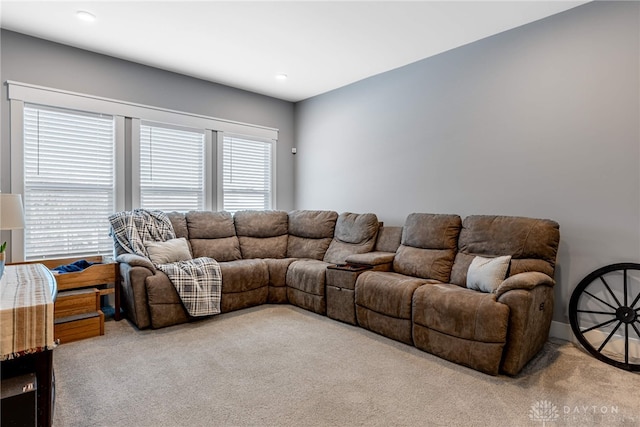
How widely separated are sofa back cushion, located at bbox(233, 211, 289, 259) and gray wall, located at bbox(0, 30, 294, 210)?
868 millimetres

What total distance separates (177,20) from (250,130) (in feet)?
6.99

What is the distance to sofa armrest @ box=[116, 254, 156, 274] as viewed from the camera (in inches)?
129

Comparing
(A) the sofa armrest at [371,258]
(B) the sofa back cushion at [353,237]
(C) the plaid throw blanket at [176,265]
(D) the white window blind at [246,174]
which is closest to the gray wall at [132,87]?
(D) the white window blind at [246,174]

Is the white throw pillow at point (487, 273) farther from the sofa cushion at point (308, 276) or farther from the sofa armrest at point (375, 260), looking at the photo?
the sofa cushion at point (308, 276)

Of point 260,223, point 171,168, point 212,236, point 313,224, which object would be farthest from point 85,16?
point 313,224

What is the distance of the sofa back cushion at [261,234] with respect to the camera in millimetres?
4586

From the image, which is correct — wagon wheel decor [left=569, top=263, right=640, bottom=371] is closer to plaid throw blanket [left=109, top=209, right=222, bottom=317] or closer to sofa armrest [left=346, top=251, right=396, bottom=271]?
sofa armrest [left=346, top=251, right=396, bottom=271]

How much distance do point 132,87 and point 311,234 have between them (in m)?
2.72

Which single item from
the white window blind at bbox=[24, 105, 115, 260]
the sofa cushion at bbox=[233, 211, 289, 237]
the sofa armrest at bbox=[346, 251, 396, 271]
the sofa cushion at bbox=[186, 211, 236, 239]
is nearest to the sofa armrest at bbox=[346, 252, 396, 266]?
the sofa armrest at bbox=[346, 251, 396, 271]

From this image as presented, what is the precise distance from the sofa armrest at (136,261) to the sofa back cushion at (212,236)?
0.79 metres

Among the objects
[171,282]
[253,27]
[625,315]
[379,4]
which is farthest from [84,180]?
[625,315]

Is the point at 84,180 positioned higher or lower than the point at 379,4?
lower

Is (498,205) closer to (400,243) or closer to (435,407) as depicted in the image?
(400,243)

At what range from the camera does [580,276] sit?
297cm
